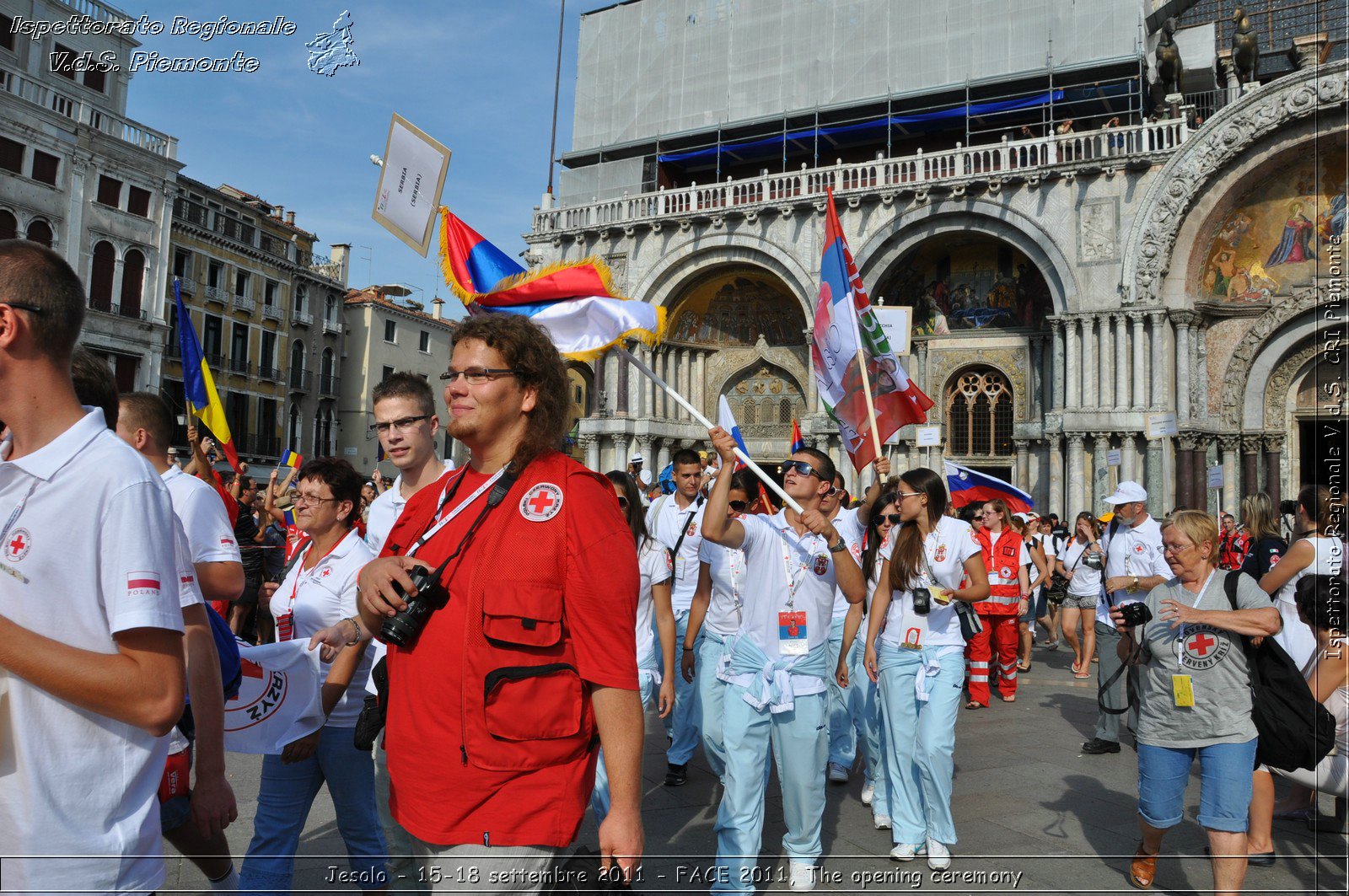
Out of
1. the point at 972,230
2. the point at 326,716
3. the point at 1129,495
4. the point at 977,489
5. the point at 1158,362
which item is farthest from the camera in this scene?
the point at 972,230

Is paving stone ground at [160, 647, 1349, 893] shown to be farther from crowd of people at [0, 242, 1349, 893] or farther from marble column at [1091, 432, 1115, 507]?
marble column at [1091, 432, 1115, 507]

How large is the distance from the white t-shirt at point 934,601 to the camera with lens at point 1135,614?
92cm

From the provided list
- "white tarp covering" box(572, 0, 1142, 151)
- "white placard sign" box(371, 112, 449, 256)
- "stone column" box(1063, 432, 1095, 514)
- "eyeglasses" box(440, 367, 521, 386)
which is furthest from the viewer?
"white tarp covering" box(572, 0, 1142, 151)

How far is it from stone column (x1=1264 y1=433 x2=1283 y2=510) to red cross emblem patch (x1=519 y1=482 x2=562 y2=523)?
71.6ft

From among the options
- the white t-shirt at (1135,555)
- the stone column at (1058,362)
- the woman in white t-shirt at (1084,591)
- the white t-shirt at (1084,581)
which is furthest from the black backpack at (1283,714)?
the stone column at (1058,362)

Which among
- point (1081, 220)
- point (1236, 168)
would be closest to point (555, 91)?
point (1081, 220)

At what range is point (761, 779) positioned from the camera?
433cm

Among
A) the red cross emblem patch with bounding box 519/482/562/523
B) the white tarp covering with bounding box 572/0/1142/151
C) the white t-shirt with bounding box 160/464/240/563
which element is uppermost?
the white tarp covering with bounding box 572/0/1142/151

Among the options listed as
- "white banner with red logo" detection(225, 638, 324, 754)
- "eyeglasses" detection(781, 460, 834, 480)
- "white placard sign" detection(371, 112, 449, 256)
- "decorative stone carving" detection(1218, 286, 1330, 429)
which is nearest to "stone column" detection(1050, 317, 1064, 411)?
"decorative stone carving" detection(1218, 286, 1330, 429)

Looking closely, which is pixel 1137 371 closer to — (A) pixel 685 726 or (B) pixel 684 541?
(B) pixel 684 541

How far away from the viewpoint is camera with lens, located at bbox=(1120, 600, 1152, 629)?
4527 millimetres

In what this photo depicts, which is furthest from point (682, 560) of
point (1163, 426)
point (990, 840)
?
point (1163, 426)

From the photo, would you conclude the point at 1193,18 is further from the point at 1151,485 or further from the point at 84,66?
the point at 84,66

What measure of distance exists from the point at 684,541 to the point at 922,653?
2.33 metres
